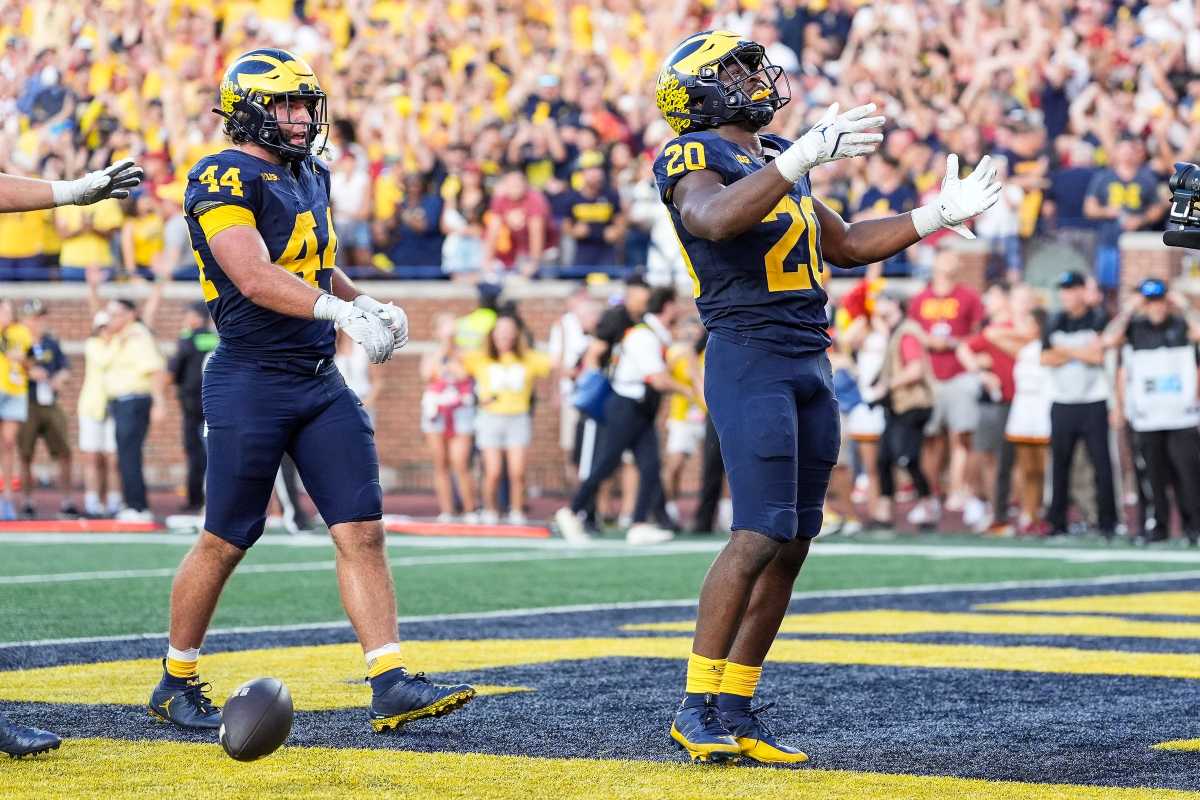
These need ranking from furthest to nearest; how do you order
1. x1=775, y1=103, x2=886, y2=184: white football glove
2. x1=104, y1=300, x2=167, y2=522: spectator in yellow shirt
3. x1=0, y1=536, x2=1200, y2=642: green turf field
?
x1=104, y1=300, x2=167, y2=522: spectator in yellow shirt
x1=0, y1=536, x2=1200, y2=642: green turf field
x1=775, y1=103, x2=886, y2=184: white football glove

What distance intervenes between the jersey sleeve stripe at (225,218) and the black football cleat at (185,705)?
1345 millimetres

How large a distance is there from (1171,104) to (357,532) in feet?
45.7

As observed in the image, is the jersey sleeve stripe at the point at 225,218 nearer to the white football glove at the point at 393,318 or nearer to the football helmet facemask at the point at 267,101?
the football helmet facemask at the point at 267,101

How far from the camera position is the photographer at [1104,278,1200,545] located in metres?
14.7

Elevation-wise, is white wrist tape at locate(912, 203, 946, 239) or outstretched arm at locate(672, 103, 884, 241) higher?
outstretched arm at locate(672, 103, 884, 241)

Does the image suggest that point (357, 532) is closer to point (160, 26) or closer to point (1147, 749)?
point (1147, 749)

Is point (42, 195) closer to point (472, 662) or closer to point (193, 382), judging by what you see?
point (472, 662)

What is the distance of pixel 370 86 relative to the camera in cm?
2273

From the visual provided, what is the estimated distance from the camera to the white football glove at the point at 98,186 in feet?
18.4

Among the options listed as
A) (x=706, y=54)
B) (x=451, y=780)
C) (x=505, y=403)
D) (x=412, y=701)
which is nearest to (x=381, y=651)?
(x=412, y=701)

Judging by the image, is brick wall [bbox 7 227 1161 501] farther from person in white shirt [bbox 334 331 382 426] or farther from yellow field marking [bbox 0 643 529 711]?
yellow field marking [bbox 0 643 529 711]

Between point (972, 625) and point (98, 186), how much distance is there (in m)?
4.99

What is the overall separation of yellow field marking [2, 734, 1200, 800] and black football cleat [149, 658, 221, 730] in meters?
0.44

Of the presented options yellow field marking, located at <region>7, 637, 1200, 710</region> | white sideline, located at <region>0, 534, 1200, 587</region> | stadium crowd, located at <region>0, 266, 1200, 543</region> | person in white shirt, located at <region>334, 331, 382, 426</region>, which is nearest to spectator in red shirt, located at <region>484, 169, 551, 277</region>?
stadium crowd, located at <region>0, 266, 1200, 543</region>
